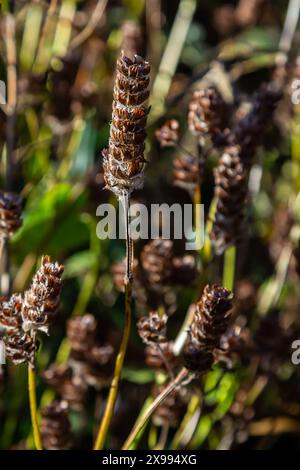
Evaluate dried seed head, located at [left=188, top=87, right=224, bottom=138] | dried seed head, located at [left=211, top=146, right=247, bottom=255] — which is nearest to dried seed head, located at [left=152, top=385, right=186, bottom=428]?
dried seed head, located at [left=211, top=146, right=247, bottom=255]

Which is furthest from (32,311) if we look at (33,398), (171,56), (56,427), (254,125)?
(171,56)

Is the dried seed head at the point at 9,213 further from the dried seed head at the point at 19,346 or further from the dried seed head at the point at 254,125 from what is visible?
the dried seed head at the point at 254,125

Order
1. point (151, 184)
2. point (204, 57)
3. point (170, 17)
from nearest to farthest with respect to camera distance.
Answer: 1. point (151, 184)
2. point (204, 57)
3. point (170, 17)

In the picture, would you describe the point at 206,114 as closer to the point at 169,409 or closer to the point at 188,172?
the point at 188,172

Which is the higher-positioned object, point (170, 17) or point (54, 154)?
point (170, 17)

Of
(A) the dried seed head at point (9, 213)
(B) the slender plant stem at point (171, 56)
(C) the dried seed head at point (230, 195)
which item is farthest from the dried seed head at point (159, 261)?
(B) the slender plant stem at point (171, 56)
